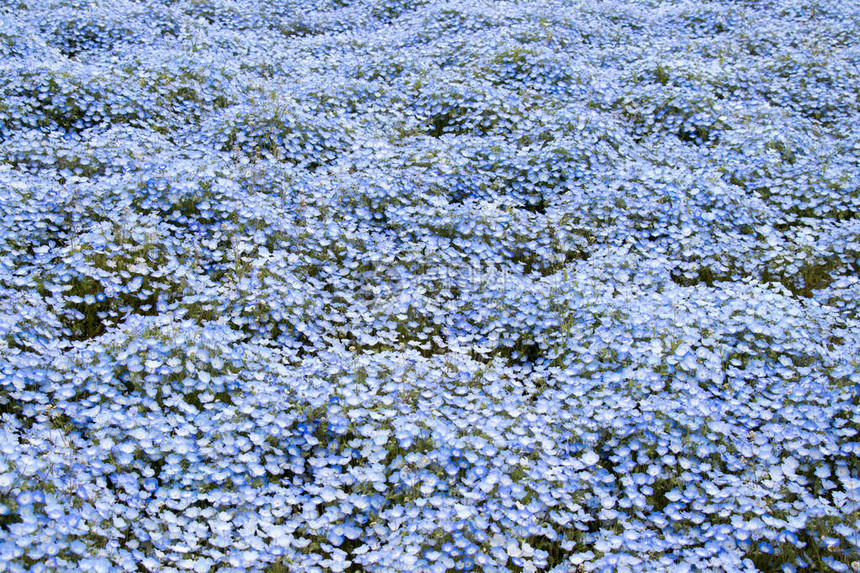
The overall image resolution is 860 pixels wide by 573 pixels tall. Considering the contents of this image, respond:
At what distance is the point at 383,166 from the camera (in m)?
7.16

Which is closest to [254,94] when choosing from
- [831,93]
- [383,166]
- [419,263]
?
[383,166]

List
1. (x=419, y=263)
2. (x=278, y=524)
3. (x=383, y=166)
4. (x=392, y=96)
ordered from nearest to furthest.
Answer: (x=278, y=524) → (x=419, y=263) → (x=383, y=166) → (x=392, y=96)

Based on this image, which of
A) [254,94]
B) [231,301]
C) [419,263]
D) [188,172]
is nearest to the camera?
[231,301]

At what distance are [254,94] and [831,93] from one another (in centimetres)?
784

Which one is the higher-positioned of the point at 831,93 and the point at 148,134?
the point at 831,93

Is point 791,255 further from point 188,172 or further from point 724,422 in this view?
point 188,172

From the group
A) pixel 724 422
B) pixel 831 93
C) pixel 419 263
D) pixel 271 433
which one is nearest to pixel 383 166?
pixel 419 263

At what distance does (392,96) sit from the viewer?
9125 mm

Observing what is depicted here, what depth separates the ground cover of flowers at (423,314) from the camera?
12.0 feet

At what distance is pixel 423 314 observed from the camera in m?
5.57

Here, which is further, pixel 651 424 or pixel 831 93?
pixel 831 93

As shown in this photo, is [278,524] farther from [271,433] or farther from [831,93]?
[831,93]

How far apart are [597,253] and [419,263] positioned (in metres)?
1.63

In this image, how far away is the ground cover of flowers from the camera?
3645mm
